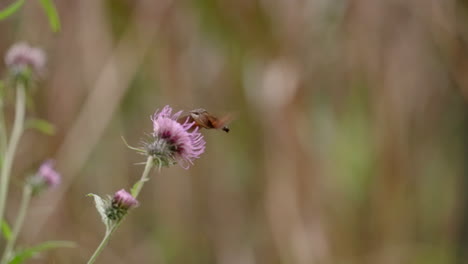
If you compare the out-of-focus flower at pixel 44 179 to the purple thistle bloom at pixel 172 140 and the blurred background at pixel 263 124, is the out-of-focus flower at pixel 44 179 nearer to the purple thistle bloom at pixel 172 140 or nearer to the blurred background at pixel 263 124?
the purple thistle bloom at pixel 172 140

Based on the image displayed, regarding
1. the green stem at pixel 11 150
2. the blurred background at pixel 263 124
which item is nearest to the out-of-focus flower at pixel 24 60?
the green stem at pixel 11 150

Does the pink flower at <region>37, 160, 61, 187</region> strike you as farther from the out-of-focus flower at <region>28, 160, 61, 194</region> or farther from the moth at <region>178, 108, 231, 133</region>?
the moth at <region>178, 108, 231, 133</region>

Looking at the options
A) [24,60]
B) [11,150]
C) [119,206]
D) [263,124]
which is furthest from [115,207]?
[263,124]

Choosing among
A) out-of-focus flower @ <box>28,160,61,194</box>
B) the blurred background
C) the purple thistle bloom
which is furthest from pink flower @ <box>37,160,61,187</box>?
the blurred background

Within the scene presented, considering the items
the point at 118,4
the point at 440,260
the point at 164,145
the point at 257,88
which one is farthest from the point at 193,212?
the point at 164,145

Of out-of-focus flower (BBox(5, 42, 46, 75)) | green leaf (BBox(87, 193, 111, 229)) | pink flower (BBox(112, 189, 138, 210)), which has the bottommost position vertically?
green leaf (BBox(87, 193, 111, 229))

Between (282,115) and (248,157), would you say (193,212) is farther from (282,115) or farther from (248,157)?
(282,115)

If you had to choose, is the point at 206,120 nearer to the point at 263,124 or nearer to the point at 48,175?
the point at 48,175
